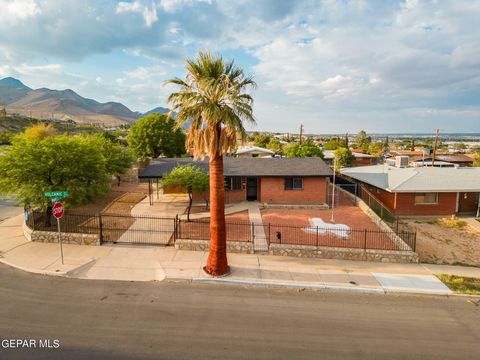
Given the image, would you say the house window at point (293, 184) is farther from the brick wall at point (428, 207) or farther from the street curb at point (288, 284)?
the street curb at point (288, 284)

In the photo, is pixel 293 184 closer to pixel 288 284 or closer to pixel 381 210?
pixel 381 210

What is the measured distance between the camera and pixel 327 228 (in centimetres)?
1748

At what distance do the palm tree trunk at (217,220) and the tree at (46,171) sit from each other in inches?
363

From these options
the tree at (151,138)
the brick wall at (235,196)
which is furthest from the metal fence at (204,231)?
the tree at (151,138)

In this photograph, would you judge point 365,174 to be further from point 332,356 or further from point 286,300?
point 332,356

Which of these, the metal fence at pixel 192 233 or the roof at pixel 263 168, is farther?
the roof at pixel 263 168

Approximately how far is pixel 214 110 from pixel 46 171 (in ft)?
36.9

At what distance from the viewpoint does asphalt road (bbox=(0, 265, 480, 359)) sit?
7.70m

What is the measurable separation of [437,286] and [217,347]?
9864mm

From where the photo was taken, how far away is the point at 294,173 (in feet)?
80.0

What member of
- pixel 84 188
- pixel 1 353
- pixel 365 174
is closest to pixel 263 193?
pixel 365 174

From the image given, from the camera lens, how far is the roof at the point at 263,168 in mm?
24203

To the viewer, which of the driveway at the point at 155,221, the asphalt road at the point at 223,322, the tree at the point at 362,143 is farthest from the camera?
the tree at the point at 362,143

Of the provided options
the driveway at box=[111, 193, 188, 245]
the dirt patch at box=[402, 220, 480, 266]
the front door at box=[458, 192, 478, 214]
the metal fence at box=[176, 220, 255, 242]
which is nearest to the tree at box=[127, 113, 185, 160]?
the driveway at box=[111, 193, 188, 245]
